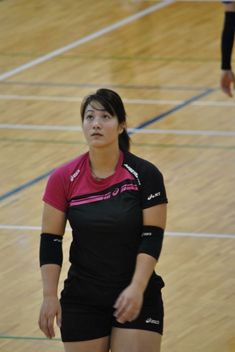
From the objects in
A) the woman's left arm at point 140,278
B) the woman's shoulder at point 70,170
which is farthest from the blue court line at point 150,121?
the woman's left arm at point 140,278

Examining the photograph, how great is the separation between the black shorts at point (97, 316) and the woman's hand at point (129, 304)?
28 centimetres

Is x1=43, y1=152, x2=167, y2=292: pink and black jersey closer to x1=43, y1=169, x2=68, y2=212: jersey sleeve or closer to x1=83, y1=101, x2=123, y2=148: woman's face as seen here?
x1=43, y1=169, x2=68, y2=212: jersey sleeve

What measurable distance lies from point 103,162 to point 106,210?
0.30 m

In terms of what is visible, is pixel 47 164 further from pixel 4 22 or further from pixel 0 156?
pixel 4 22

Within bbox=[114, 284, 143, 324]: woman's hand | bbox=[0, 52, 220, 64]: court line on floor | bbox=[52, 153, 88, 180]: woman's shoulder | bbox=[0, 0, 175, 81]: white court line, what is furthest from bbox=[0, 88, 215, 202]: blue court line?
bbox=[114, 284, 143, 324]: woman's hand

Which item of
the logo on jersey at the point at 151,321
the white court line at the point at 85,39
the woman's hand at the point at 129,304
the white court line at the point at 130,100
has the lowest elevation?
the white court line at the point at 85,39

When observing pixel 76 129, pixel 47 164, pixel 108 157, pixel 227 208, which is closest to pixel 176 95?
pixel 76 129

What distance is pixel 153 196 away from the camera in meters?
5.57

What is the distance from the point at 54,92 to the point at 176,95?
4.93 feet

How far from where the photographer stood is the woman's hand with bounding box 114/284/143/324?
5301mm

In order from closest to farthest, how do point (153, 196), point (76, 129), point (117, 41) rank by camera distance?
point (153, 196), point (76, 129), point (117, 41)

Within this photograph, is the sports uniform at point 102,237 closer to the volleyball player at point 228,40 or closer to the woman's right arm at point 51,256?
the woman's right arm at point 51,256

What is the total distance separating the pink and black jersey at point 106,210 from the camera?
5.54m

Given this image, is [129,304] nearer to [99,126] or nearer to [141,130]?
[99,126]
